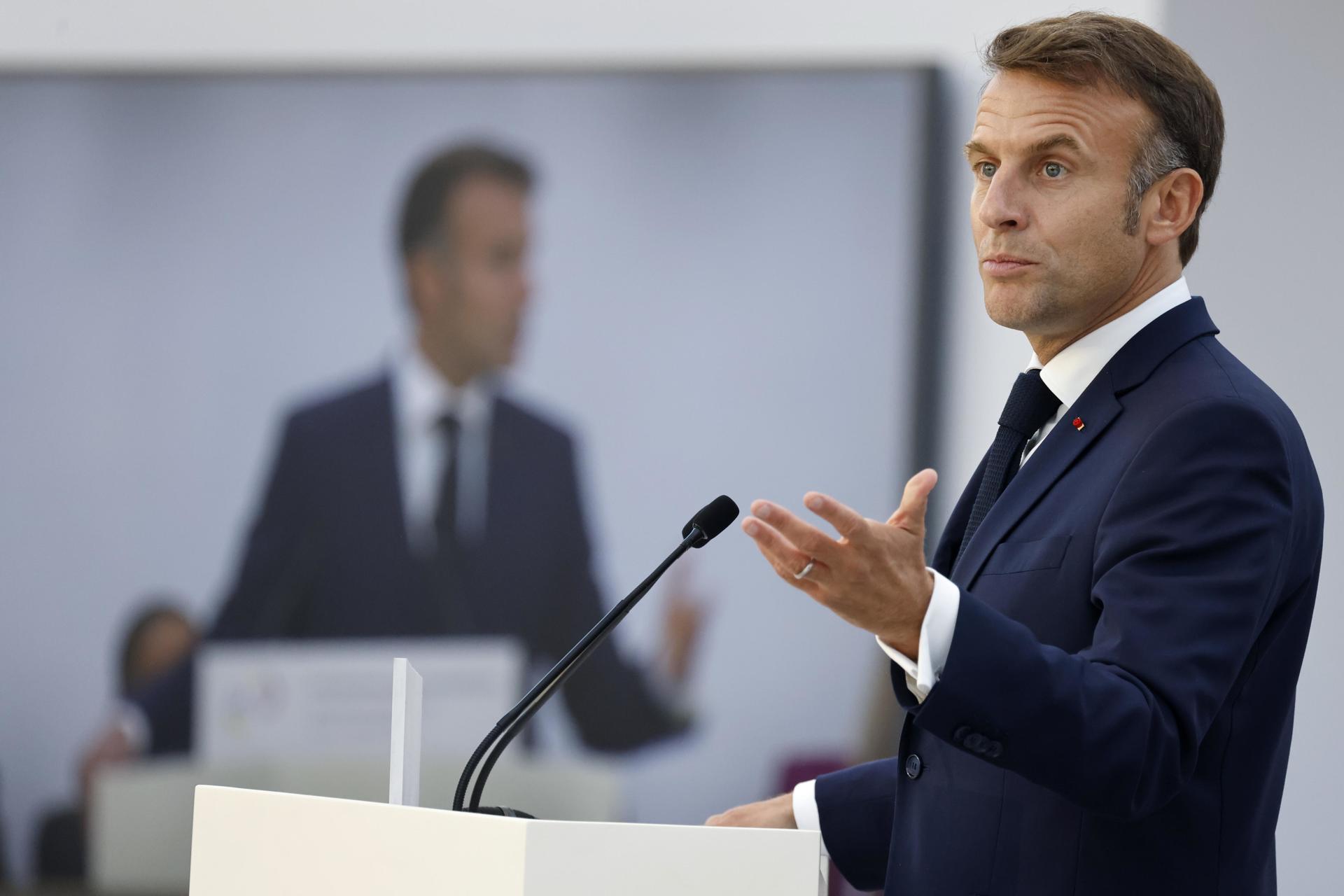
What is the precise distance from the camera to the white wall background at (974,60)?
2.55 m

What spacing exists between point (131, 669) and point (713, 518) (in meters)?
2.76

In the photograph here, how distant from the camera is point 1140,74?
1.51 meters

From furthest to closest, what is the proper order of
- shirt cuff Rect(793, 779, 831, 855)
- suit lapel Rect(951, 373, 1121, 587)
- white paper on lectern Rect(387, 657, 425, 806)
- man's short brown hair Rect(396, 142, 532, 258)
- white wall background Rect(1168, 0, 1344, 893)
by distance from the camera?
1. man's short brown hair Rect(396, 142, 532, 258)
2. white wall background Rect(1168, 0, 1344, 893)
3. shirt cuff Rect(793, 779, 831, 855)
4. suit lapel Rect(951, 373, 1121, 587)
5. white paper on lectern Rect(387, 657, 425, 806)

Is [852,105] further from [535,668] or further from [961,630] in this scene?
[961,630]

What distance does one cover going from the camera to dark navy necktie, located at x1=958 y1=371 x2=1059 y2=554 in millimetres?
1582

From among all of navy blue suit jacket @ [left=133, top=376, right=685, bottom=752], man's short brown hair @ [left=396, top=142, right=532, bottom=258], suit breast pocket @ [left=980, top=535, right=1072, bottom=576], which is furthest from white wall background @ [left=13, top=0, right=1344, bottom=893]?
suit breast pocket @ [left=980, top=535, right=1072, bottom=576]

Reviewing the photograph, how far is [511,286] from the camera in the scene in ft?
12.3

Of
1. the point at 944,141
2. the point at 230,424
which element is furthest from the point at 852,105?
the point at 230,424

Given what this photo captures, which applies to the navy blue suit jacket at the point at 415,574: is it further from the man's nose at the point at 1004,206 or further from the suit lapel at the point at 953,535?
the man's nose at the point at 1004,206

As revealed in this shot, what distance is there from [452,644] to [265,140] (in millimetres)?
1404

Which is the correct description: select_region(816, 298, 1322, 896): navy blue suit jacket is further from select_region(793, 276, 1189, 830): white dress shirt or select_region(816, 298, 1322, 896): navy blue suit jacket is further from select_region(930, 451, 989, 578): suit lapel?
select_region(930, 451, 989, 578): suit lapel

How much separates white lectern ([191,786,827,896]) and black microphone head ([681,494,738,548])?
313 mm

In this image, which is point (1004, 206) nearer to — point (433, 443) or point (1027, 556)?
point (1027, 556)

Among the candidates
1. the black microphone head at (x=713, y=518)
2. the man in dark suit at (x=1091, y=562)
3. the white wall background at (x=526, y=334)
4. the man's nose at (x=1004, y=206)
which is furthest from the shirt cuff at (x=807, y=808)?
the white wall background at (x=526, y=334)
